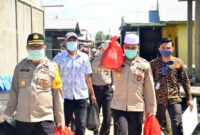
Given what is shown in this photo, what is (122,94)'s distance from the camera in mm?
3971

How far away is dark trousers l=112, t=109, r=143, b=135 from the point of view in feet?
12.7

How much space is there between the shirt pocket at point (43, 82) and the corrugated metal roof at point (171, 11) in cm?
1284

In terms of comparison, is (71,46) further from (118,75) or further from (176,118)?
(176,118)

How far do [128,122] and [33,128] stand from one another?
4.62ft

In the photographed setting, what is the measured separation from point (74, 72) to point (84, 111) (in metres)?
0.69

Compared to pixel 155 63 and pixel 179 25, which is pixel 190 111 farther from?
pixel 179 25

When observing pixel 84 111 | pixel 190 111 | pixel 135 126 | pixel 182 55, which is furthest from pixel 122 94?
pixel 182 55

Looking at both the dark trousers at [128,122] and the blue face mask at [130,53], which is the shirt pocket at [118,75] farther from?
the dark trousers at [128,122]

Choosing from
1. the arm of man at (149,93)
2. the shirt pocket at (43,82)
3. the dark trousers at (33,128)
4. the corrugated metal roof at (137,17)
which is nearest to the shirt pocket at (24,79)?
the shirt pocket at (43,82)

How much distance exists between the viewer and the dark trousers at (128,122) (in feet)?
12.7

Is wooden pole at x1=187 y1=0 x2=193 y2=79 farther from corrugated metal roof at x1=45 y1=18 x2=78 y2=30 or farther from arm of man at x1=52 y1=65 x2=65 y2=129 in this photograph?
corrugated metal roof at x1=45 y1=18 x2=78 y2=30

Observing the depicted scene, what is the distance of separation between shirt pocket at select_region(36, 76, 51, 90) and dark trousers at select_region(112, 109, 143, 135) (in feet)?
3.82

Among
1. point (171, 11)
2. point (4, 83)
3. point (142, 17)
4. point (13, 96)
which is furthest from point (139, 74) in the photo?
point (171, 11)

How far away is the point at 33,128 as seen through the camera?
11.0 ft
